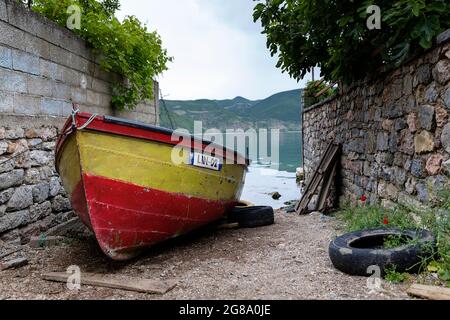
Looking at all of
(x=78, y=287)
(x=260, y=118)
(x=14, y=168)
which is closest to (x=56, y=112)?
(x=14, y=168)

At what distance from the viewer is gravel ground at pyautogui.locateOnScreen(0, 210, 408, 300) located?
2850 millimetres

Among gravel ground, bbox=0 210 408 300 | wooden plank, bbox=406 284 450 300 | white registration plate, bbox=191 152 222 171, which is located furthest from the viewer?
white registration plate, bbox=191 152 222 171

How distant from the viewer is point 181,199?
154 inches

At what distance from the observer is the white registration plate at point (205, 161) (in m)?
4.04

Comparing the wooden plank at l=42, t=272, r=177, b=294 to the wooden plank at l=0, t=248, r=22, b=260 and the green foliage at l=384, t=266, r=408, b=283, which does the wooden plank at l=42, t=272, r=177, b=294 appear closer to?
the wooden plank at l=0, t=248, r=22, b=260

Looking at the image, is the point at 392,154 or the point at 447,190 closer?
the point at 447,190

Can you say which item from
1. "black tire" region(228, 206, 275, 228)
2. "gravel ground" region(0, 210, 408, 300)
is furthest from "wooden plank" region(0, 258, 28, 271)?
"black tire" region(228, 206, 275, 228)

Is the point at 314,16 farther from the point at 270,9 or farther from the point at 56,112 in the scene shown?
the point at 56,112

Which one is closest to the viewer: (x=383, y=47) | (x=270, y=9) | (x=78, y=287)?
(x=78, y=287)

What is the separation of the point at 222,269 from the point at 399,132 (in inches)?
103

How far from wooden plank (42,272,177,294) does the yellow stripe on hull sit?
34.7 inches

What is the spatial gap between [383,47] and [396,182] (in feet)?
5.26

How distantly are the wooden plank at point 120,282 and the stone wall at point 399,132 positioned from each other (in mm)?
2601

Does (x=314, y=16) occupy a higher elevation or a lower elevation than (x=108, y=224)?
higher
